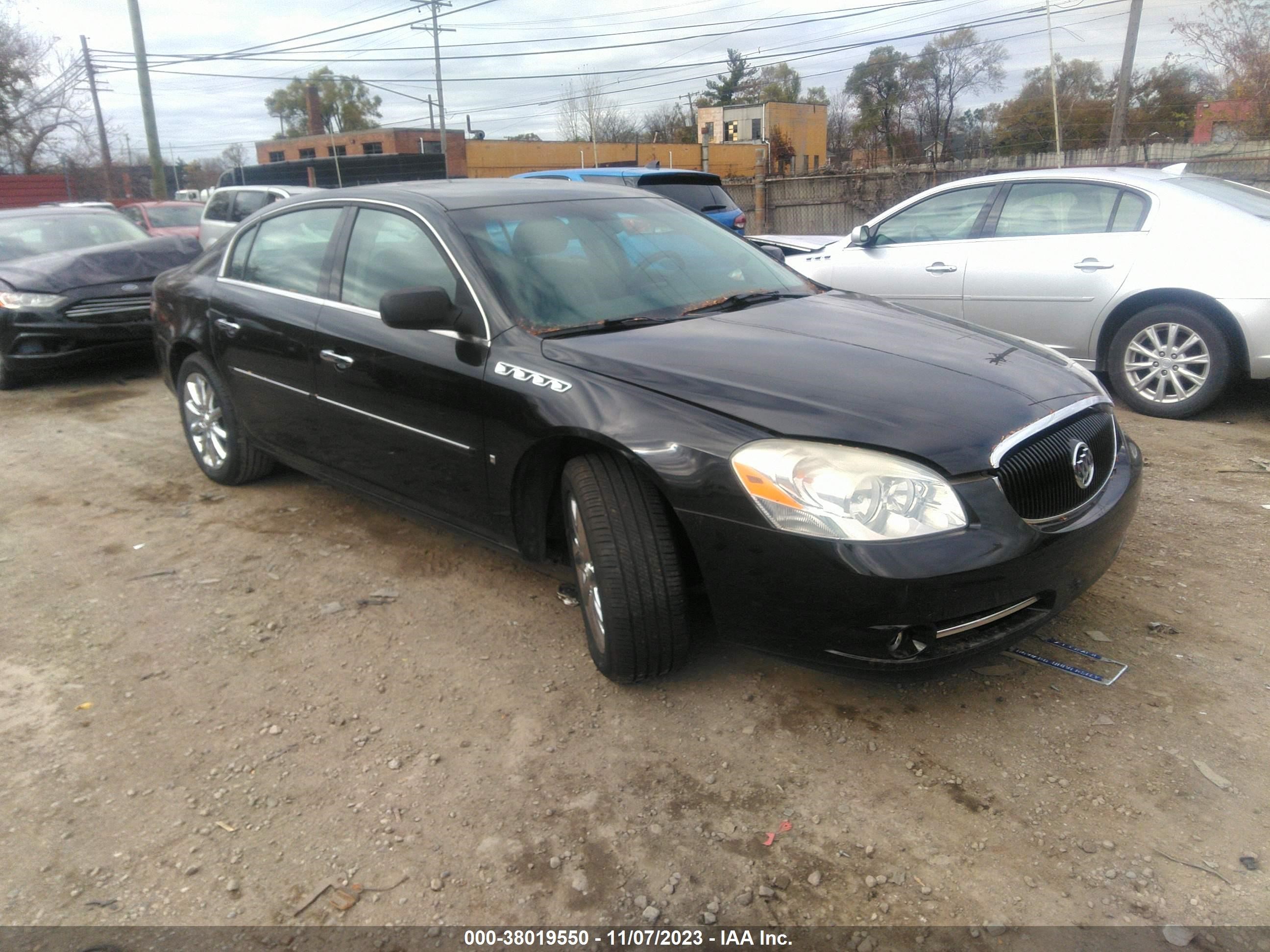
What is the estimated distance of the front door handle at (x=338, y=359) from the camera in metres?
3.75

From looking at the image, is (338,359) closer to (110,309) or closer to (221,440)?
(221,440)

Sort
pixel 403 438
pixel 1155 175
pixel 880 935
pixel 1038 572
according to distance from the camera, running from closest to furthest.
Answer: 1. pixel 880 935
2. pixel 1038 572
3. pixel 403 438
4. pixel 1155 175

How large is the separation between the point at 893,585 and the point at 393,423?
2.10 m

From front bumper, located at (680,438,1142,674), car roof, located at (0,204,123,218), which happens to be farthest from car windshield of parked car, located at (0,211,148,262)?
front bumper, located at (680,438,1142,674)

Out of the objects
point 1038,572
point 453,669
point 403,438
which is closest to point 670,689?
point 453,669

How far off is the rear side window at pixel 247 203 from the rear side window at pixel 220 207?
16cm

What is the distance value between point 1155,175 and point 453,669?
5644mm

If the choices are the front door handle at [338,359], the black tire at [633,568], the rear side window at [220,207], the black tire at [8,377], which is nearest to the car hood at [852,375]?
the black tire at [633,568]

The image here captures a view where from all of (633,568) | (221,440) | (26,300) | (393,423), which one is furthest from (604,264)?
(26,300)

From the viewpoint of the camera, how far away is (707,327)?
3242 mm

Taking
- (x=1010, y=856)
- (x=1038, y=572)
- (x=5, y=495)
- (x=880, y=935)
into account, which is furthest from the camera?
(x=5, y=495)

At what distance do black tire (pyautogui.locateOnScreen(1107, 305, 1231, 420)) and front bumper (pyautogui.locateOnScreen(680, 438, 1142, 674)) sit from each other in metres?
3.56

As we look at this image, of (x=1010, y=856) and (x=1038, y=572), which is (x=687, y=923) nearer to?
(x=1010, y=856)

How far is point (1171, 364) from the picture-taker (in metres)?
5.72
